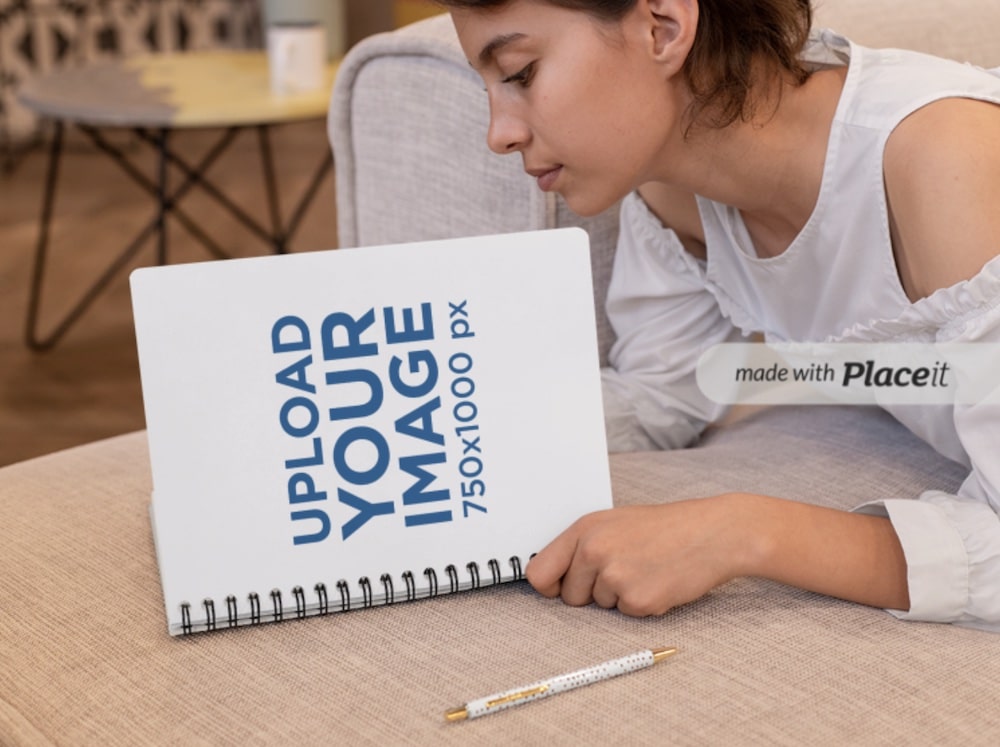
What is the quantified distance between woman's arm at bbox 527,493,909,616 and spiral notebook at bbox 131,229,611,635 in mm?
30

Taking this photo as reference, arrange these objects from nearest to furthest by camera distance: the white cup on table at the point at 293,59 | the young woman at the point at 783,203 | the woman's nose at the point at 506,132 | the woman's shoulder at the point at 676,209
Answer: the young woman at the point at 783,203 → the woman's nose at the point at 506,132 → the woman's shoulder at the point at 676,209 → the white cup on table at the point at 293,59

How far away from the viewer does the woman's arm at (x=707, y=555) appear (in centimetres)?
82

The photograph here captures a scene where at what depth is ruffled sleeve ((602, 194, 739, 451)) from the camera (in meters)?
1.20

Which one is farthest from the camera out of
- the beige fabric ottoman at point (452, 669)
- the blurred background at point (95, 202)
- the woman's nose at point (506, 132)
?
the blurred background at point (95, 202)

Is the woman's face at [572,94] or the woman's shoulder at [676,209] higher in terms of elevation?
the woman's face at [572,94]

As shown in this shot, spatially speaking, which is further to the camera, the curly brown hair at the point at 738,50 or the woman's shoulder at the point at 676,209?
the woman's shoulder at the point at 676,209

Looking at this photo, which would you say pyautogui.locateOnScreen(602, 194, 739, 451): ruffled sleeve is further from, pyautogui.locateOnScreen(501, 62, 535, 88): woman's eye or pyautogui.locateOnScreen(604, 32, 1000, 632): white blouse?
pyautogui.locateOnScreen(501, 62, 535, 88): woman's eye

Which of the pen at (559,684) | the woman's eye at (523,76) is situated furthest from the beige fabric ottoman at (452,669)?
the woman's eye at (523,76)

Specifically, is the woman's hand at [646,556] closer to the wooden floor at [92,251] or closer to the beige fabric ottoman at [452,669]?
the beige fabric ottoman at [452,669]

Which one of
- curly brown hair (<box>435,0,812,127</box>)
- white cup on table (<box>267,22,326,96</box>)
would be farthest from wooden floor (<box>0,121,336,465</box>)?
curly brown hair (<box>435,0,812,127</box>)

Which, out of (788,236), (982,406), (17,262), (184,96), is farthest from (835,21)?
(17,262)

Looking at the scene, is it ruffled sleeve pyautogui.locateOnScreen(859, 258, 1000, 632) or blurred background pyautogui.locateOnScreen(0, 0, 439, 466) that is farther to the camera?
blurred background pyautogui.locateOnScreen(0, 0, 439, 466)

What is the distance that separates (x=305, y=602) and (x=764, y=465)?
1.41 feet

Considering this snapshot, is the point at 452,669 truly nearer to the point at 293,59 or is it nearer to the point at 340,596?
the point at 340,596
